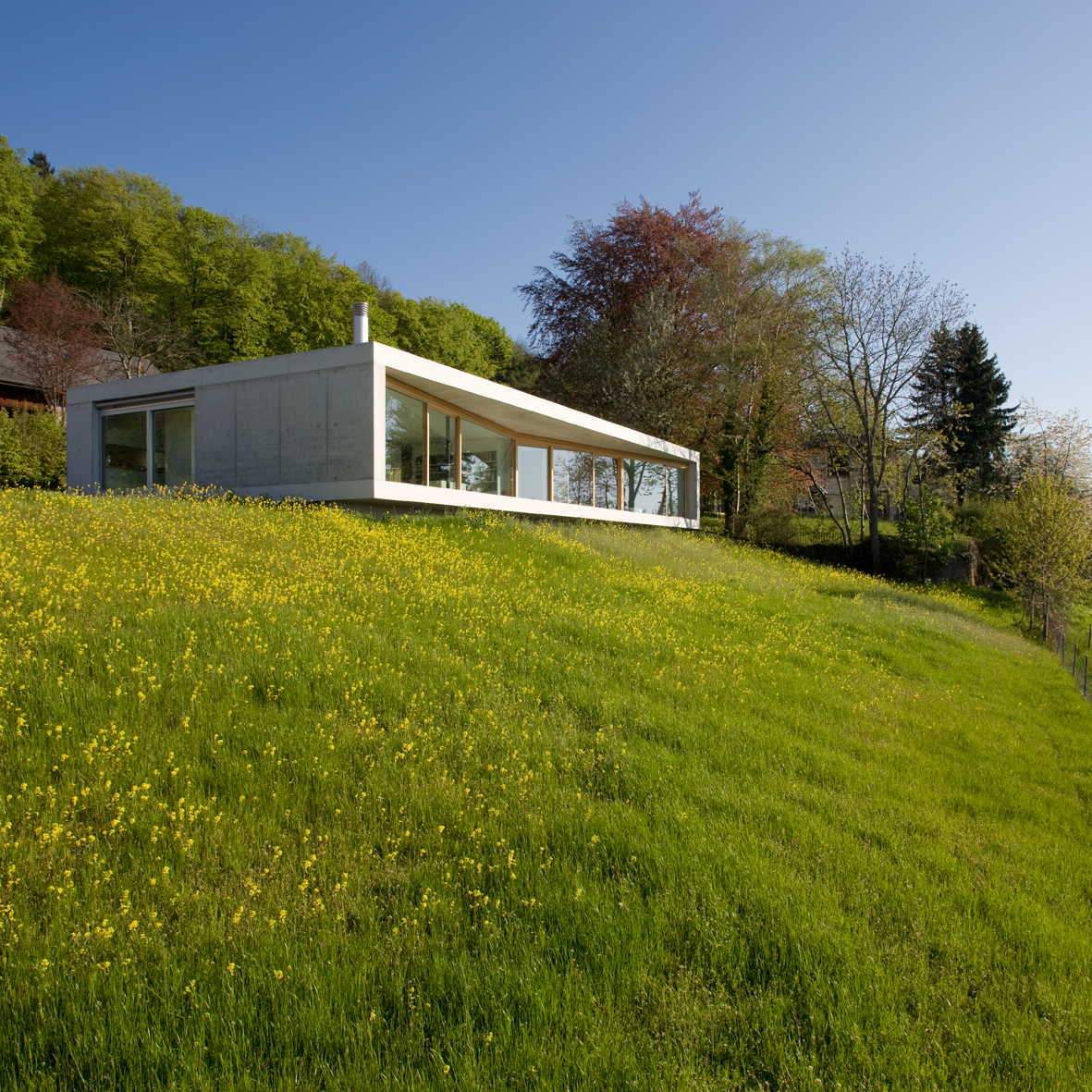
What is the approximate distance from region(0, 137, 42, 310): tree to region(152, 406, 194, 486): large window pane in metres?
23.9

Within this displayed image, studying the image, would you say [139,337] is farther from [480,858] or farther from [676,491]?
[480,858]

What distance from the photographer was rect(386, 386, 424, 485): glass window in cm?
1622

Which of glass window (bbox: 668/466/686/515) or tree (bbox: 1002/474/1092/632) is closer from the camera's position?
tree (bbox: 1002/474/1092/632)

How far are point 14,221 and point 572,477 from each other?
1224 inches

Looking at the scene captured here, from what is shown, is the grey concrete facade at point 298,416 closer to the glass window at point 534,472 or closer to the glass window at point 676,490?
the glass window at point 534,472

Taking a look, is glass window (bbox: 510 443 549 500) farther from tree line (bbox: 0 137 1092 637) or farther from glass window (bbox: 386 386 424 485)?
tree line (bbox: 0 137 1092 637)

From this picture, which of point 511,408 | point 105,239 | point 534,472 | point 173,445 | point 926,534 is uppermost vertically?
point 105,239

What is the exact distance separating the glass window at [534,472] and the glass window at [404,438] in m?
5.96

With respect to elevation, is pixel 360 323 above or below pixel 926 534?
above

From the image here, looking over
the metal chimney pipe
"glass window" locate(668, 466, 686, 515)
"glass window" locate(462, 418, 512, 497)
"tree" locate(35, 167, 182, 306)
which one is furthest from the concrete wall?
"tree" locate(35, 167, 182, 306)

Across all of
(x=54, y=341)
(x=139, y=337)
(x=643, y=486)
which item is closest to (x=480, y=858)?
(x=643, y=486)

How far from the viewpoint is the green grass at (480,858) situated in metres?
3.03

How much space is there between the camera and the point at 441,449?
18672 millimetres

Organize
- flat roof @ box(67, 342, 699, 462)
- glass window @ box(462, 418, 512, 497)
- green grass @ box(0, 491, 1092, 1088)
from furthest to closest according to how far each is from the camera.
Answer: glass window @ box(462, 418, 512, 497), flat roof @ box(67, 342, 699, 462), green grass @ box(0, 491, 1092, 1088)
